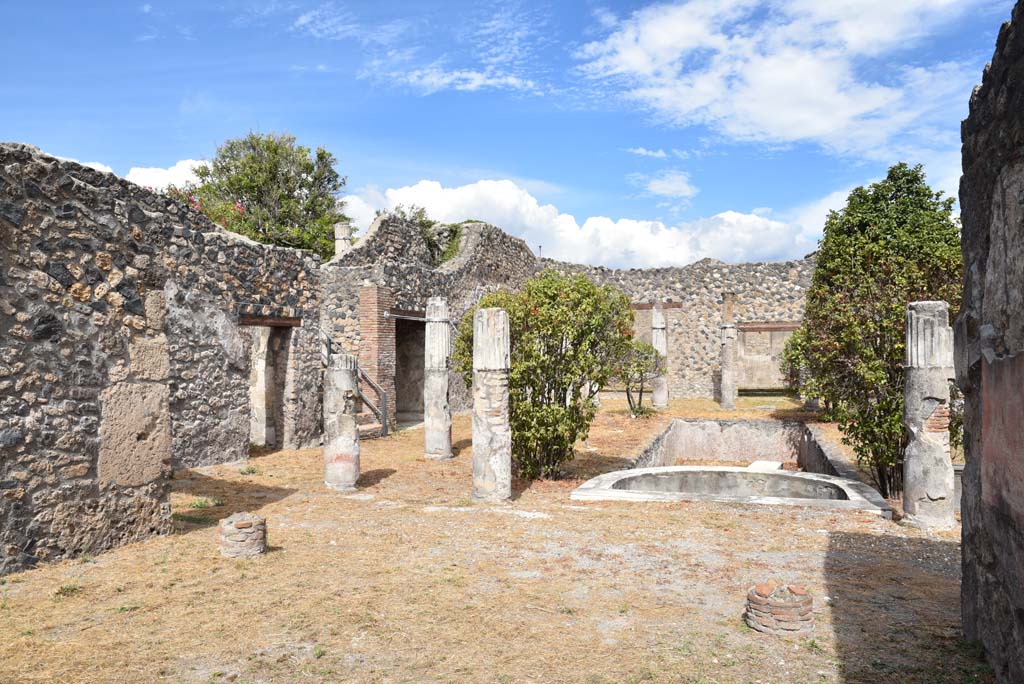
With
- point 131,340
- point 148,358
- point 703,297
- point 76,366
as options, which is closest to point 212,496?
point 148,358

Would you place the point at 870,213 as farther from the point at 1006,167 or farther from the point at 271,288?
the point at 1006,167

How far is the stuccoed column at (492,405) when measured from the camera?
8180mm

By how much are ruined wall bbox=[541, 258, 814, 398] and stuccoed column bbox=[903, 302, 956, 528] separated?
15.8 meters

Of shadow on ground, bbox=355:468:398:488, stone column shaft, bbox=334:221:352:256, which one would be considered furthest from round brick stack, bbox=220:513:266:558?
stone column shaft, bbox=334:221:352:256

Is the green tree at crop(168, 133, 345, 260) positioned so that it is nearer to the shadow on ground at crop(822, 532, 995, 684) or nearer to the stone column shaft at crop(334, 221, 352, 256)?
the stone column shaft at crop(334, 221, 352, 256)

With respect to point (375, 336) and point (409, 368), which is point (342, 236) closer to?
point (409, 368)

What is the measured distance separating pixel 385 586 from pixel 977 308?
4041mm

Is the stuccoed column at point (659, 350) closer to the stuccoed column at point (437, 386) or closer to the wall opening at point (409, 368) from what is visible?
the wall opening at point (409, 368)

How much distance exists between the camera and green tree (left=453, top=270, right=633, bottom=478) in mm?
9516

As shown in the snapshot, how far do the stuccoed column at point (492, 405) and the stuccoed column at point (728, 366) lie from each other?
13242mm

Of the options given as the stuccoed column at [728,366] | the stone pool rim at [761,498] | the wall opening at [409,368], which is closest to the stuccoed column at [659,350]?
the stuccoed column at [728,366]

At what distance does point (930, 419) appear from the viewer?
705cm

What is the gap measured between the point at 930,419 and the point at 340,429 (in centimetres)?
649

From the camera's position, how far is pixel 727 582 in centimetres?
533
